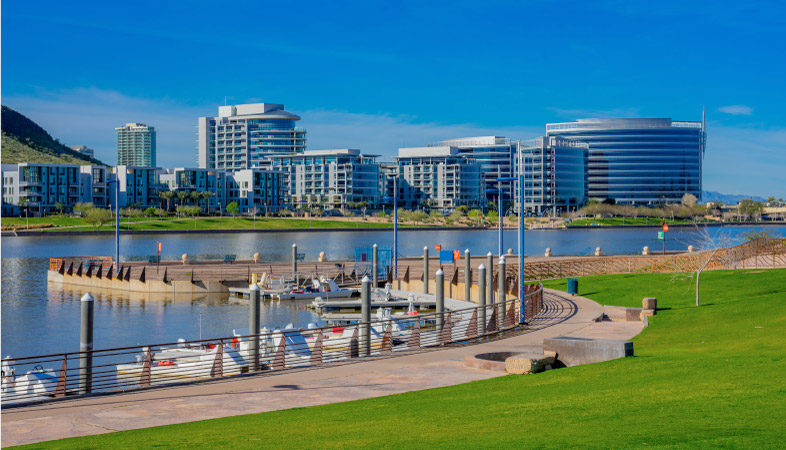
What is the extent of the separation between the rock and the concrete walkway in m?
0.53

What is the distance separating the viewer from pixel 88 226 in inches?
7219

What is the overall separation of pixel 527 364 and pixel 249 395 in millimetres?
7012

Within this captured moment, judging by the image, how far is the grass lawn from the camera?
12.1 metres

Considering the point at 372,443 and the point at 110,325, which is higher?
the point at 372,443

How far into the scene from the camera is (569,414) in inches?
566

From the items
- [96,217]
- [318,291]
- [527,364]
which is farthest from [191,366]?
[96,217]

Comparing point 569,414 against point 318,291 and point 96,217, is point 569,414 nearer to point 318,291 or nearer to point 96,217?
point 318,291

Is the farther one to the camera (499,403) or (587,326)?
(587,326)

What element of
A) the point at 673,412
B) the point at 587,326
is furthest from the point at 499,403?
the point at 587,326

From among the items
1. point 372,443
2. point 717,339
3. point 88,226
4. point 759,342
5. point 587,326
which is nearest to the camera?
point 372,443

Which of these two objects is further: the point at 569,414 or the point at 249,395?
the point at 249,395

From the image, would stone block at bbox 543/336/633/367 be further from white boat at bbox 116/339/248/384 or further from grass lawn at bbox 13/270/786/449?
white boat at bbox 116/339/248/384

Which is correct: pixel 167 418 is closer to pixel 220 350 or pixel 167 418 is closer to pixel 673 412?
pixel 220 350

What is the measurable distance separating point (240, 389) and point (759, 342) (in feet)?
46.2
